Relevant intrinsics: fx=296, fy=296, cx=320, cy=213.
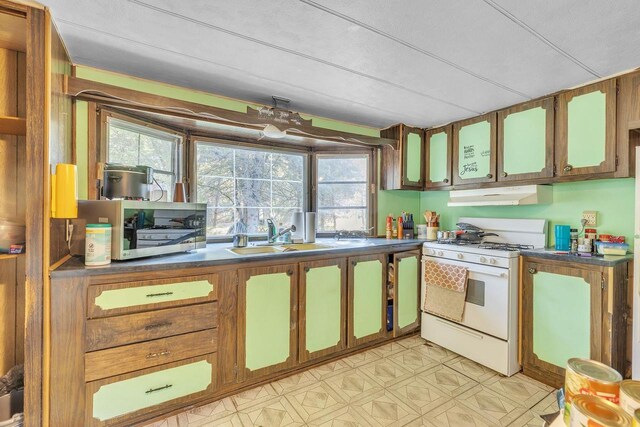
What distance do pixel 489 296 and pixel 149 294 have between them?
7.99 feet

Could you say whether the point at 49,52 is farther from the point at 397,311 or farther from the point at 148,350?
the point at 397,311

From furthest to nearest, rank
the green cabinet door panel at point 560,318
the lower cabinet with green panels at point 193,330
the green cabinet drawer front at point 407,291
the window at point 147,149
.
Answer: the green cabinet drawer front at point 407,291
the window at point 147,149
the green cabinet door panel at point 560,318
the lower cabinet with green panels at point 193,330

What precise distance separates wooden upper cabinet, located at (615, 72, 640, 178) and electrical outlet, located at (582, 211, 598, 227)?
1.31ft

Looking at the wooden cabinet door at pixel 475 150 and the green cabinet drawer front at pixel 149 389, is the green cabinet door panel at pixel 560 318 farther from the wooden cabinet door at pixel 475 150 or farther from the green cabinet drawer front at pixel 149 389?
the green cabinet drawer front at pixel 149 389

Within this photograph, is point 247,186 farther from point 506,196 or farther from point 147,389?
point 506,196

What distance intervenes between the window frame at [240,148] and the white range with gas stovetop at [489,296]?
4.52 feet

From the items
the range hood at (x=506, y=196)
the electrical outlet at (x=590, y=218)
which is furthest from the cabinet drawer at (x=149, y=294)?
the electrical outlet at (x=590, y=218)

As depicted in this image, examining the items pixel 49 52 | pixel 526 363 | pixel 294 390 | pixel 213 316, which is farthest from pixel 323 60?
pixel 526 363

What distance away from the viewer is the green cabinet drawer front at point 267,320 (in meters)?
2.05

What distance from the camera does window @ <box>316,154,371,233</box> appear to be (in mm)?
3281

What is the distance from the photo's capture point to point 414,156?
3299 millimetres

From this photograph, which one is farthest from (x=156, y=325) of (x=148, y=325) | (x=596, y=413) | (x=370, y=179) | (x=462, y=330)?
(x=370, y=179)

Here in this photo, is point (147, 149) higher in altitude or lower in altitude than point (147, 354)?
higher

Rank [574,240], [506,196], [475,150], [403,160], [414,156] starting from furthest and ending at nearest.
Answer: [414,156], [403,160], [475,150], [506,196], [574,240]
